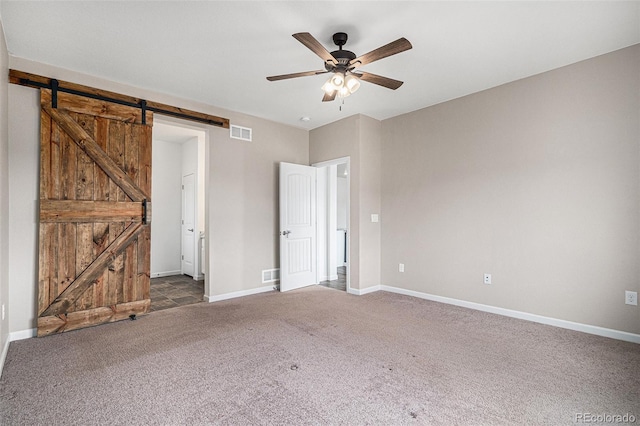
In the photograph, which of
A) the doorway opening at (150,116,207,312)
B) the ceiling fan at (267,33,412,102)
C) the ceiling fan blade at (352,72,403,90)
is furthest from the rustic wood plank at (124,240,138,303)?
the ceiling fan blade at (352,72,403,90)

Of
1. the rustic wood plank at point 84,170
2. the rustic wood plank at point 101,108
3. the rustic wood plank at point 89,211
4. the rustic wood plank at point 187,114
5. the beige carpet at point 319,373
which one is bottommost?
the beige carpet at point 319,373

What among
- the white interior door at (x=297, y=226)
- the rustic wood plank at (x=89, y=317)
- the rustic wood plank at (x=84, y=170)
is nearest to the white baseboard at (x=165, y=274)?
the rustic wood plank at (x=89, y=317)

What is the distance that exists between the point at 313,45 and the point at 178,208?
17.2 ft

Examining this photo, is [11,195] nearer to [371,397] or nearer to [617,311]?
[371,397]

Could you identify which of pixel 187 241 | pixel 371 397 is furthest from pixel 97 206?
pixel 371 397

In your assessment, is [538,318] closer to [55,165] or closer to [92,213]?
[92,213]

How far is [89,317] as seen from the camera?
3383 mm

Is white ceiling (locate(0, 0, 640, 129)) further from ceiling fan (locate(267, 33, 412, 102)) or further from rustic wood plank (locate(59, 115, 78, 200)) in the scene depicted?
rustic wood plank (locate(59, 115, 78, 200))

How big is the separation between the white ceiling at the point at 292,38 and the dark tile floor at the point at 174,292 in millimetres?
2831

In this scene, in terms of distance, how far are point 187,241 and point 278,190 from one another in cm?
241

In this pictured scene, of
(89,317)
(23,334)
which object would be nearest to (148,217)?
(89,317)

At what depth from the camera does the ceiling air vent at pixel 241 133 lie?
187 inches

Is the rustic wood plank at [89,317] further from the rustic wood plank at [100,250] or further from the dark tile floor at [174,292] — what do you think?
the dark tile floor at [174,292]

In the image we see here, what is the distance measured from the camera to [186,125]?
4.34 m
